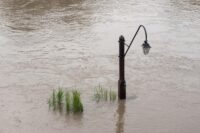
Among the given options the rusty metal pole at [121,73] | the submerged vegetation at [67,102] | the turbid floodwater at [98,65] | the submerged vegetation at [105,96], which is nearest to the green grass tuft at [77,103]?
the submerged vegetation at [67,102]

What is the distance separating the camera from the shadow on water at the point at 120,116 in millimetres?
11915

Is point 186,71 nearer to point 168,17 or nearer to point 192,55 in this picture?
point 192,55

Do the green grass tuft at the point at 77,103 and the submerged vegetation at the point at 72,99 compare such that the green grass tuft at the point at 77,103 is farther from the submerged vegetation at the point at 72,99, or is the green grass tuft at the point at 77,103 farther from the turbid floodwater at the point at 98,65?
the turbid floodwater at the point at 98,65

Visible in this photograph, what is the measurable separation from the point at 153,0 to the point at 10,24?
34.3ft

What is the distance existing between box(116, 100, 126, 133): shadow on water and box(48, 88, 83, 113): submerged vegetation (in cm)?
106

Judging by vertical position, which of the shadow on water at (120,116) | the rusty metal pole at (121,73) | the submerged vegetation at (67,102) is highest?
the rusty metal pole at (121,73)

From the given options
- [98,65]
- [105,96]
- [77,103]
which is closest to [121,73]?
[105,96]

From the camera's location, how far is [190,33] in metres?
21.0

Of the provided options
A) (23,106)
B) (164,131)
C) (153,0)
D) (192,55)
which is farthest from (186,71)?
(153,0)

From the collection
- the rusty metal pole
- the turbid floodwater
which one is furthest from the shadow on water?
the rusty metal pole

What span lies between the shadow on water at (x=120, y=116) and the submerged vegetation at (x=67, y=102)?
106cm

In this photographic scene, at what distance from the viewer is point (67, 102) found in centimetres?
1254

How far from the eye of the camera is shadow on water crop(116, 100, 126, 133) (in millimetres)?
11915

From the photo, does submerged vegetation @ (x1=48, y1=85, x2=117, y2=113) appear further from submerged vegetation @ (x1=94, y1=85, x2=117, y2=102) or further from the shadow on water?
the shadow on water
